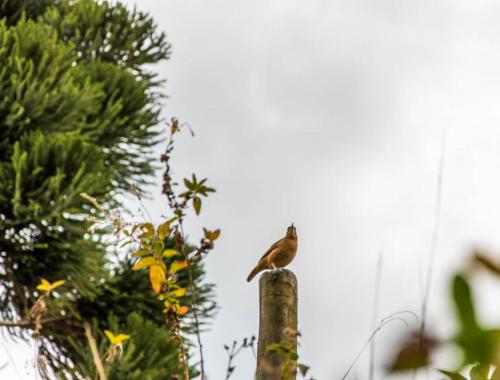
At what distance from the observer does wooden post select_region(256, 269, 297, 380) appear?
1.22 metres

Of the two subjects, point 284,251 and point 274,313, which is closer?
point 274,313

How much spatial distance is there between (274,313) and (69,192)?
18.5 ft

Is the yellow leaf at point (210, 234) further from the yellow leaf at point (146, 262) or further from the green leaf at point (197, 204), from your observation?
the yellow leaf at point (146, 262)

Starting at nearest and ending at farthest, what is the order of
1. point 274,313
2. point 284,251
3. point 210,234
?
point 274,313 < point 210,234 < point 284,251

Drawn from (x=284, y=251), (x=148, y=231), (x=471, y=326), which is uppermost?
(x=284, y=251)

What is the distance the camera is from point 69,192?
6.76 metres

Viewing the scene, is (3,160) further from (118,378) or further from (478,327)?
(478,327)

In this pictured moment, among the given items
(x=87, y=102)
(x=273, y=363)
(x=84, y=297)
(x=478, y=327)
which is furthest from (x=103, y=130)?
(x=478, y=327)

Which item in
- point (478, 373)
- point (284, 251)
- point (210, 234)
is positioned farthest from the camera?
point (284, 251)

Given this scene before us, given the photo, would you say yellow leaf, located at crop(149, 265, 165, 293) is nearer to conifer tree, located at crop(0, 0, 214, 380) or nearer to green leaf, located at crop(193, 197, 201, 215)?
green leaf, located at crop(193, 197, 201, 215)

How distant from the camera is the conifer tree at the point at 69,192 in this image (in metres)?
6.72

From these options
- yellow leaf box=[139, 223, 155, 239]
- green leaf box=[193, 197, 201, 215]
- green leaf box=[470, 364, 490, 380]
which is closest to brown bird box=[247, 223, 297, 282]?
green leaf box=[193, 197, 201, 215]

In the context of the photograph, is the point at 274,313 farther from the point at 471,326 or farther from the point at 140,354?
the point at 140,354

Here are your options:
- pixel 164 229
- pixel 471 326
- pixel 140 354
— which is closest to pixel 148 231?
pixel 164 229
